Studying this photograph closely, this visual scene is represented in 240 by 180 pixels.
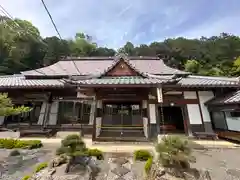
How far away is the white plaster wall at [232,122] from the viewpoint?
307 inches

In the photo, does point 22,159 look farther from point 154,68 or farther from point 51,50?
point 51,50

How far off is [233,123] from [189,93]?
2705 mm

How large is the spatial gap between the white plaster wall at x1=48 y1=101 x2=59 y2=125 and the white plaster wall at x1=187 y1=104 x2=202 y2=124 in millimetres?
Result: 8289

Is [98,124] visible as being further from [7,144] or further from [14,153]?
[7,144]

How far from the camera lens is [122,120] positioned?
972 centimetres

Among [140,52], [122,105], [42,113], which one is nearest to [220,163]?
[122,105]

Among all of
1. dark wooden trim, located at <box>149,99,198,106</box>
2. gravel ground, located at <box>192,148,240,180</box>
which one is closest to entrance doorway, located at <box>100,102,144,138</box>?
dark wooden trim, located at <box>149,99,198,106</box>

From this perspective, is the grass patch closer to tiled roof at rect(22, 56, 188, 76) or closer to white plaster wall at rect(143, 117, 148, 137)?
white plaster wall at rect(143, 117, 148, 137)

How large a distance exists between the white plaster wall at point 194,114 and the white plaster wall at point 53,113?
326 inches

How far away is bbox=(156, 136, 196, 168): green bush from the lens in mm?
3963

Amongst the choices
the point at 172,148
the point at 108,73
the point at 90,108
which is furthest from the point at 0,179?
the point at 108,73

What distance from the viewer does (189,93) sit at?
946 cm

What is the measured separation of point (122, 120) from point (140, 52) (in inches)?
1279

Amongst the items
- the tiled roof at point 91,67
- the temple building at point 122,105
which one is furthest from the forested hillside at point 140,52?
the temple building at point 122,105
